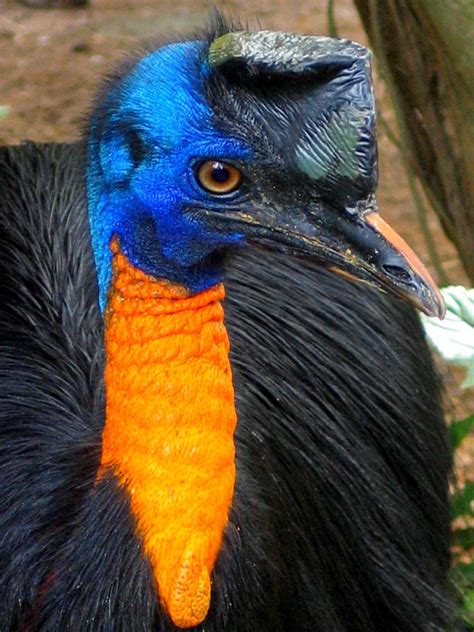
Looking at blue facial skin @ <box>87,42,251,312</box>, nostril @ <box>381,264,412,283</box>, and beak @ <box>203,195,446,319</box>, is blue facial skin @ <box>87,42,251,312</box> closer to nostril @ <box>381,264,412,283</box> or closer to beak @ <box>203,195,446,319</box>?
beak @ <box>203,195,446,319</box>

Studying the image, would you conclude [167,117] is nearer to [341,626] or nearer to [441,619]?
[341,626]

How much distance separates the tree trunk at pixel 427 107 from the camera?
2.90m

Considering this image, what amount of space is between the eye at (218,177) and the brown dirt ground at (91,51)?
2.61 meters

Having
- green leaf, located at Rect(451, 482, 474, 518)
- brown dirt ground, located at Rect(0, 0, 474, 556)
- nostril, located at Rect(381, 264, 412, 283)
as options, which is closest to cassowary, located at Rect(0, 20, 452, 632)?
nostril, located at Rect(381, 264, 412, 283)

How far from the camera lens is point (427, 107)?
3082 millimetres

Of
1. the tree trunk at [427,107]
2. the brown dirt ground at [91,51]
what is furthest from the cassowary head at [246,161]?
the brown dirt ground at [91,51]

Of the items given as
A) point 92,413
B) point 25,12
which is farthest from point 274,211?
point 25,12

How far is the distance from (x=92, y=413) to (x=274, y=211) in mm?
658

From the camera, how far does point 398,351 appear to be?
273 centimetres

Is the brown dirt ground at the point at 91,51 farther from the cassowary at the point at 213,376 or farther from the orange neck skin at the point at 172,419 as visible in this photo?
the orange neck skin at the point at 172,419

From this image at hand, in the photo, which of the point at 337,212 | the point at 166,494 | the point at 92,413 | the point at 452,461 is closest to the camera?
the point at 337,212

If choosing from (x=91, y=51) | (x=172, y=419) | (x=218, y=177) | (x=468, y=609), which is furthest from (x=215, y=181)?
(x=91, y=51)

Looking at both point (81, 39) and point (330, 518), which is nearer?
point (330, 518)

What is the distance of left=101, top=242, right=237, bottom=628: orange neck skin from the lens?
72.2 inches
